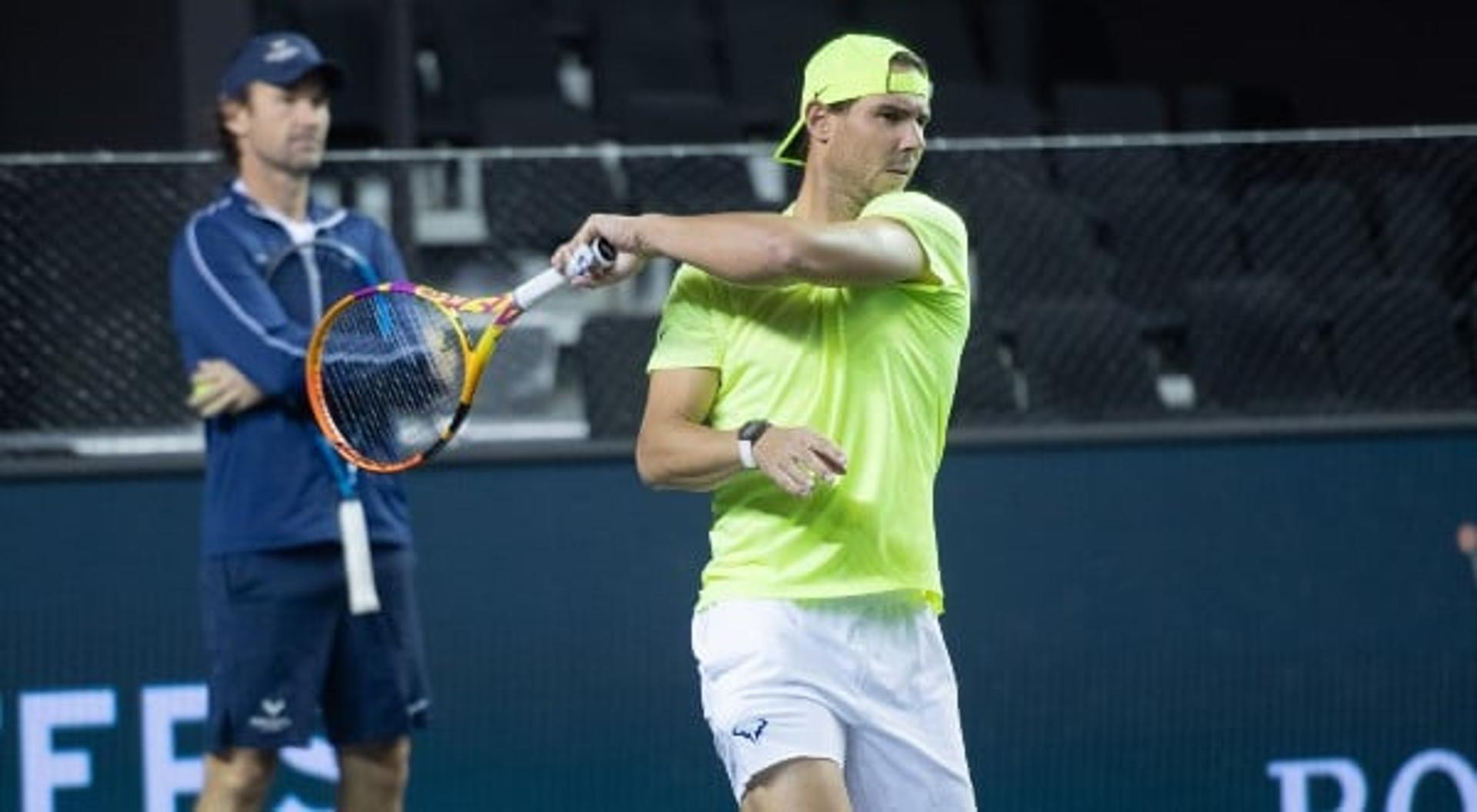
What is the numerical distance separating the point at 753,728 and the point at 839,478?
43cm

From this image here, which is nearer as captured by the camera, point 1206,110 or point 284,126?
point 284,126

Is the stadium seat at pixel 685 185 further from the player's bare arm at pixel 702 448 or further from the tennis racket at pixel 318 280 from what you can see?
the player's bare arm at pixel 702 448

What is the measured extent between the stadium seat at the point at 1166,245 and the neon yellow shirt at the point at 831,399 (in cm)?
312

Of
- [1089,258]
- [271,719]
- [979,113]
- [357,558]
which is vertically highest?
[979,113]

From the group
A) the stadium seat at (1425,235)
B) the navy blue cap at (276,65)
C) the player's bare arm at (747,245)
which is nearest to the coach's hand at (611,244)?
the player's bare arm at (747,245)

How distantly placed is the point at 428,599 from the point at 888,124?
2764mm

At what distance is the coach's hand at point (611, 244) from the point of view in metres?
5.32

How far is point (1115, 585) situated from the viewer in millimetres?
8320

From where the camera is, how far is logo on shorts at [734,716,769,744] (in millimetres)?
5469

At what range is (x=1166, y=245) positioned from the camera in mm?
8805

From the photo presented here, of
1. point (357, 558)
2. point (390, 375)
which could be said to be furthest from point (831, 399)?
point (357, 558)

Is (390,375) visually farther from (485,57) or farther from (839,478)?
(485,57)

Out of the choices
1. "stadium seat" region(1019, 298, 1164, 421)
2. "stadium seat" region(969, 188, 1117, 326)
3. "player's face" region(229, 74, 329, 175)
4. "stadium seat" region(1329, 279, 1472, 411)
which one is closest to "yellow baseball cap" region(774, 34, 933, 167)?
"player's face" region(229, 74, 329, 175)

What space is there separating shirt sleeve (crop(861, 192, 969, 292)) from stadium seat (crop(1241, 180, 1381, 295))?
10.4 feet
